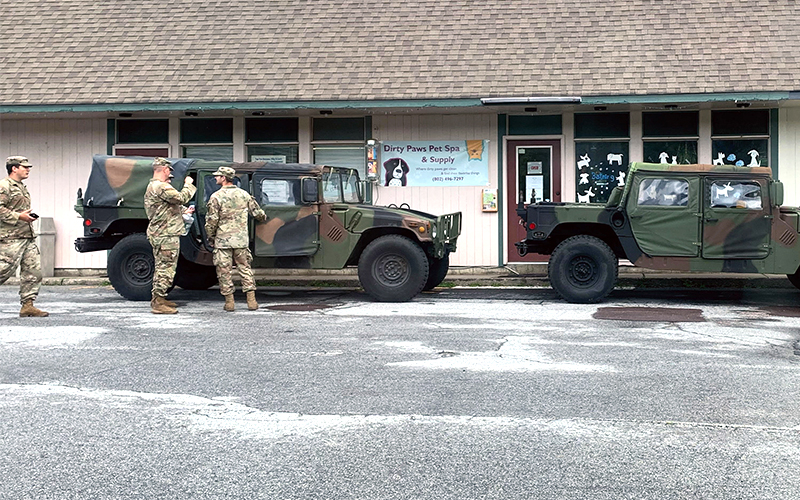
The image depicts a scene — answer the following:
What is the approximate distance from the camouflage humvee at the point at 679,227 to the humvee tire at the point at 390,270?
1.70 metres

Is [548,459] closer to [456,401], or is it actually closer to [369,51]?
[456,401]

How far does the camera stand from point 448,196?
16.0m

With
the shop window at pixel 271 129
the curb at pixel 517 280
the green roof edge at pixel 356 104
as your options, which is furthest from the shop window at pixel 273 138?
the curb at pixel 517 280

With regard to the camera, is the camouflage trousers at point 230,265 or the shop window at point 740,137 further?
the shop window at point 740,137

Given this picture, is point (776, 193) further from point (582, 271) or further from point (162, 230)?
point (162, 230)

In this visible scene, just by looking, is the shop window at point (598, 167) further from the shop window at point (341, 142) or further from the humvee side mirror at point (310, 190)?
the humvee side mirror at point (310, 190)

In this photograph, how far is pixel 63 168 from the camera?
1667cm

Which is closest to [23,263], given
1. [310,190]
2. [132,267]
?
[132,267]

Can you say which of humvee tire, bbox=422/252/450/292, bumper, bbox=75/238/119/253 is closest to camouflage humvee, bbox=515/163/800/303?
humvee tire, bbox=422/252/450/292

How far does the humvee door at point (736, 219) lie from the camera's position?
12016 millimetres

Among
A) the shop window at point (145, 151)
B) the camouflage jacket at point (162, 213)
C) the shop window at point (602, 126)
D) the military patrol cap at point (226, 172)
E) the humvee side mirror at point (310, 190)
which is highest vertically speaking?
the shop window at point (602, 126)

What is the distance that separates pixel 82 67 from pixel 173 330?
342 inches

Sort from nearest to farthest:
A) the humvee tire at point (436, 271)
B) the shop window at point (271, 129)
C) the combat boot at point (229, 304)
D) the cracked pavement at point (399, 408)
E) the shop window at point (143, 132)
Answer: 1. the cracked pavement at point (399, 408)
2. the combat boot at point (229, 304)
3. the humvee tire at point (436, 271)
4. the shop window at point (271, 129)
5. the shop window at point (143, 132)

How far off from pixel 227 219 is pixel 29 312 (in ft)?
8.46
